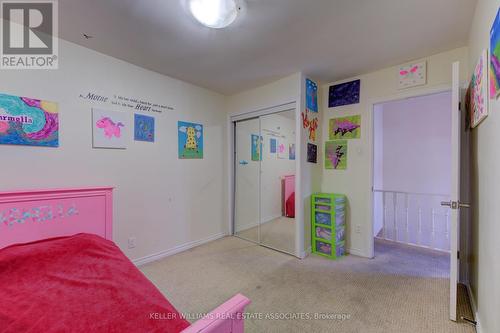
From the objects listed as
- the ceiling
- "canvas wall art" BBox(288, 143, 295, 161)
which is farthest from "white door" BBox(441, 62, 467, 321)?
"canvas wall art" BBox(288, 143, 295, 161)

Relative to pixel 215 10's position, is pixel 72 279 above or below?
below

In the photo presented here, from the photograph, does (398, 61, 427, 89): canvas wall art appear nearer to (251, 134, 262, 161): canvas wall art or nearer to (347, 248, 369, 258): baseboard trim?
(251, 134, 262, 161): canvas wall art

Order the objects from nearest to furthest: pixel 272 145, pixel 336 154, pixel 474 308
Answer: pixel 474 308, pixel 336 154, pixel 272 145

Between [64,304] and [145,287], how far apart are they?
0.33 metres

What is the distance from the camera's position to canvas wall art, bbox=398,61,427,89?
234 cm

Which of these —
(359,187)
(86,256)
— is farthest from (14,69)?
(359,187)

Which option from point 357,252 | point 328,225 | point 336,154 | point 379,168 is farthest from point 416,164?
point 328,225

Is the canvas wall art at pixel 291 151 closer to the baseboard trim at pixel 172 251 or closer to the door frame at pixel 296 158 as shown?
the door frame at pixel 296 158

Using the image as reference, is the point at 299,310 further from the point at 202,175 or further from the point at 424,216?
the point at 424,216

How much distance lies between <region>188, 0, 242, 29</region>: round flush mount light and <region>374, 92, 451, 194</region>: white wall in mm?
2968

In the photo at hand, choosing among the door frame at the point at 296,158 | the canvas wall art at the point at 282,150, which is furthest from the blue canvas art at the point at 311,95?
the canvas wall art at the point at 282,150

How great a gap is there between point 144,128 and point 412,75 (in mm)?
3148

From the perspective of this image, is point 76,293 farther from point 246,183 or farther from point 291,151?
point 246,183

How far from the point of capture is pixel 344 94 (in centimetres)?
292
